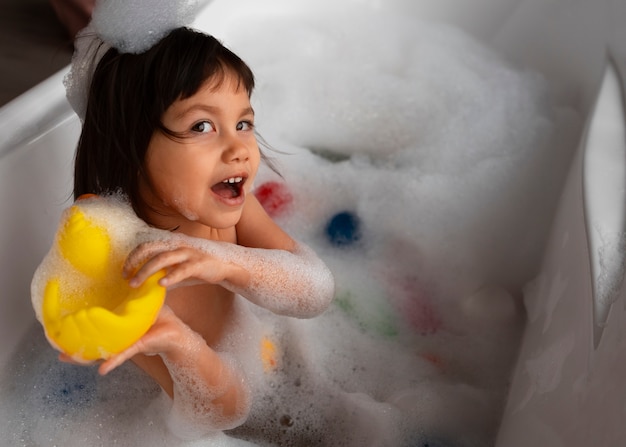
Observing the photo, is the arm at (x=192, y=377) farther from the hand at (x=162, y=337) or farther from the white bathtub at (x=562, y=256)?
the white bathtub at (x=562, y=256)

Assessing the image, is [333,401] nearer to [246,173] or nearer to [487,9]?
[246,173]

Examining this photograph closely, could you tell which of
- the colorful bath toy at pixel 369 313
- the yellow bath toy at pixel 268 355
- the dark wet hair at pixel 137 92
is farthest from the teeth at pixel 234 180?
the colorful bath toy at pixel 369 313

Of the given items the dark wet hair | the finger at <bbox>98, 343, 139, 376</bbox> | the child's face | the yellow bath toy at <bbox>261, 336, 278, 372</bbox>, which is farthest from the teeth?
the yellow bath toy at <bbox>261, 336, 278, 372</bbox>

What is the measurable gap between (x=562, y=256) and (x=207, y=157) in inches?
23.9

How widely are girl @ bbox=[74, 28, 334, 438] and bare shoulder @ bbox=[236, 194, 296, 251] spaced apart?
8 cm

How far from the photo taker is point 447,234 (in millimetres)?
1416

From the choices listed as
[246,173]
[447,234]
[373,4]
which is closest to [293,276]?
[246,173]

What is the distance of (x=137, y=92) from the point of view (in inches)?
33.9

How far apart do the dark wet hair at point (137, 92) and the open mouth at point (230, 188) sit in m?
0.10

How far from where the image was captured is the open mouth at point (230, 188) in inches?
35.4

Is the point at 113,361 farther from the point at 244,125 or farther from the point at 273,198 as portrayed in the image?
the point at 273,198

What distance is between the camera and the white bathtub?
84 centimetres

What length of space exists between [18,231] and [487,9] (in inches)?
46.6

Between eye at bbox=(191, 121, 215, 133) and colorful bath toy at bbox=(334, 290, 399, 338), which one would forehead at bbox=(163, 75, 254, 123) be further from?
colorful bath toy at bbox=(334, 290, 399, 338)
